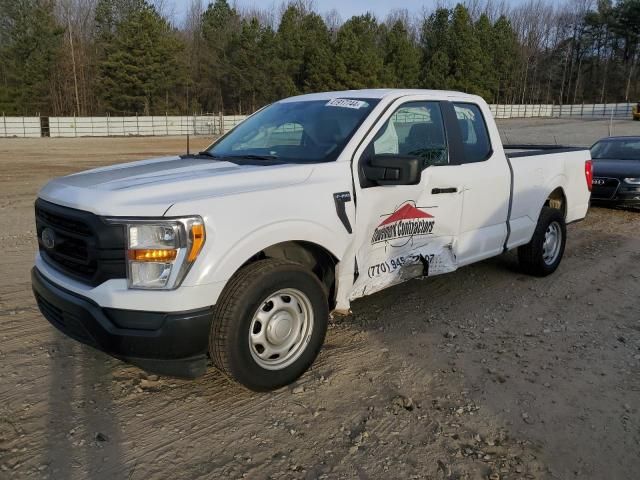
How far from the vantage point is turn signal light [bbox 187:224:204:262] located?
3006 millimetres

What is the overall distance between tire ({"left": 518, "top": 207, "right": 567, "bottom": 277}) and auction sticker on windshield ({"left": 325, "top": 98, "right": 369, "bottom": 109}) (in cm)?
270

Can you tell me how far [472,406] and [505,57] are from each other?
89.2m

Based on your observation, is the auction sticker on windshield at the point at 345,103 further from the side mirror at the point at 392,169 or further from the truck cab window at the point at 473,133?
the truck cab window at the point at 473,133

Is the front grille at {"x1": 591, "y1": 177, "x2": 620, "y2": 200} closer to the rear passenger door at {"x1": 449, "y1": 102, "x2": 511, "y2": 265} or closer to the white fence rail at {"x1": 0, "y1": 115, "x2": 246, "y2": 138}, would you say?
the rear passenger door at {"x1": 449, "y1": 102, "x2": 511, "y2": 265}

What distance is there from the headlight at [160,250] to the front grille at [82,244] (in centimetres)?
6

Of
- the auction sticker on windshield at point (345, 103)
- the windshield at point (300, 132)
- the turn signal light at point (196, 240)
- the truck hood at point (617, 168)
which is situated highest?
the auction sticker on windshield at point (345, 103)

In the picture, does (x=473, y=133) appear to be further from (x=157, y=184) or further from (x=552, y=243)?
(x=157, y=184)

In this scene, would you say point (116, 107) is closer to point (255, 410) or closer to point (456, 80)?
point (456, 80)

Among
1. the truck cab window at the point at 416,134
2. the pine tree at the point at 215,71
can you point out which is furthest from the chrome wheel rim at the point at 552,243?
the pine tree at the point at 215,71

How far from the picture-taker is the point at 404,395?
3584 millimetres

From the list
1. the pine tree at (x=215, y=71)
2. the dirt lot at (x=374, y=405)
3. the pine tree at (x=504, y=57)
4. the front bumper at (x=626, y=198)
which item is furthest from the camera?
the pine tree at (x=504, y=57)

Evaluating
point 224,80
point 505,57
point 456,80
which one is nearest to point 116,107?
point 224,80

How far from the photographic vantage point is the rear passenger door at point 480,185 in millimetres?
4848

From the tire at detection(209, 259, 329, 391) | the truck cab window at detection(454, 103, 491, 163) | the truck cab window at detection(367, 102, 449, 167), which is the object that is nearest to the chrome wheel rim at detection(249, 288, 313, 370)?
the tire at detection(209, 259, 329, 391)
